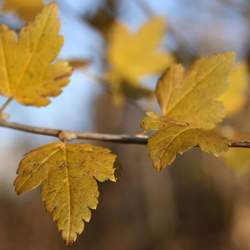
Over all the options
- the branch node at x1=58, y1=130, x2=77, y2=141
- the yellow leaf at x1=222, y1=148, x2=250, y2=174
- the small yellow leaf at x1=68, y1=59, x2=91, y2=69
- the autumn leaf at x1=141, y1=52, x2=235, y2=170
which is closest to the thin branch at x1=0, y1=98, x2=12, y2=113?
the branch node at x1=58, y1=130, x2=77, y2=141

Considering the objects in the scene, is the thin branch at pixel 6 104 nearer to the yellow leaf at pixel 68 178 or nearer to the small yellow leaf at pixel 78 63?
the yellow leaf at pixel 68 178

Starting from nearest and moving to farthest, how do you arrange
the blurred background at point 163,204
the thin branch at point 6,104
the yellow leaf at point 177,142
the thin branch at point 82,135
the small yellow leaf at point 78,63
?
the yellow leaf at point 177,142 < the thin branch at point 82,135 < the thin branch at point 6,104 < the small yellow leaf at point 78,63 < the blurred background at point 163,204

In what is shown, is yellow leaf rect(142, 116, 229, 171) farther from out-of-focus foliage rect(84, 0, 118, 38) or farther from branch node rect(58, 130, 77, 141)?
out-of-focus foliage rect(84, 0, 118, 38)

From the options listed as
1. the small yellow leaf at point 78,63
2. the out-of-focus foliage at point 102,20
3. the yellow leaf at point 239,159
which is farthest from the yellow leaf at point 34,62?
the out-of-focus foliage at point 102,20

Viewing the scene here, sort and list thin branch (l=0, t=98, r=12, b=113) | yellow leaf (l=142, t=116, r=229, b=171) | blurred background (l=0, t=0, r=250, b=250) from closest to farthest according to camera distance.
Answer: yellow leaf (l=142, t=116, r=229, b=171)
thin branch (l=0, t=98, r=12, b=113)
blurred background (l=0, t=0, r=250, b=250)

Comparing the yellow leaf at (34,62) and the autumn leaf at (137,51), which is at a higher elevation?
the autumn leaf at (137,51)

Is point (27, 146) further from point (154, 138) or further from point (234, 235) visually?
point (154, 138)

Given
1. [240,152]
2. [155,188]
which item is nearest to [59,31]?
[240,152]
